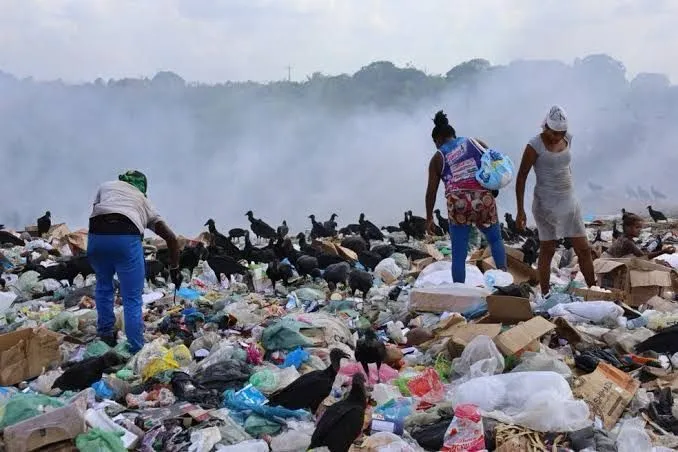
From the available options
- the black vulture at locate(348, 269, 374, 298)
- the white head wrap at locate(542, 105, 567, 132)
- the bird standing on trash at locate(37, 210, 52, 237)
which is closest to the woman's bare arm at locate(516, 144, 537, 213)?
the white head wrap at locate(542, 105, 567, 132)

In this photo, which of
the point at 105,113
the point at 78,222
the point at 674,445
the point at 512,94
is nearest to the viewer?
the point at 674,445

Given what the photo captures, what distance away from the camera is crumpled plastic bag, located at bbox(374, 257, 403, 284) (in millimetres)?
8398

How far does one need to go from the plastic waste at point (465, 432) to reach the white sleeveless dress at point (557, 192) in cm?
291

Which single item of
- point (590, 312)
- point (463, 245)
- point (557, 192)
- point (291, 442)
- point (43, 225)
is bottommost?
point (291, 442)

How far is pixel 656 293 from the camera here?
19.9 feet

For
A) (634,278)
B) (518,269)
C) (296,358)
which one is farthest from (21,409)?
(518,269)

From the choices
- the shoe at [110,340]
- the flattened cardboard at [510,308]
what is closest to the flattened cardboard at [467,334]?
the flattened cardboard at [510,308]

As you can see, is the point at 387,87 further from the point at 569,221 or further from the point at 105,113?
the point at 569,221

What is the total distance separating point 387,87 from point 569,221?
23.6 meters

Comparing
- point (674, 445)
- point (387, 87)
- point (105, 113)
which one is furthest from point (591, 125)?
point (674, 445)

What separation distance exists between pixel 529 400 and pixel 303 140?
77.5ft

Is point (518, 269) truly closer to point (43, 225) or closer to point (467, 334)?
point (467, 334)

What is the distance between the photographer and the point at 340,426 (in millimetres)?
3145

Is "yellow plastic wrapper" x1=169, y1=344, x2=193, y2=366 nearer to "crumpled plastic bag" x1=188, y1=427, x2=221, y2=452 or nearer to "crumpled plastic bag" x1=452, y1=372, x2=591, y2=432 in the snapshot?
"crumpled plastic bag" x1=188, y1=427, x2=221, y2=452
